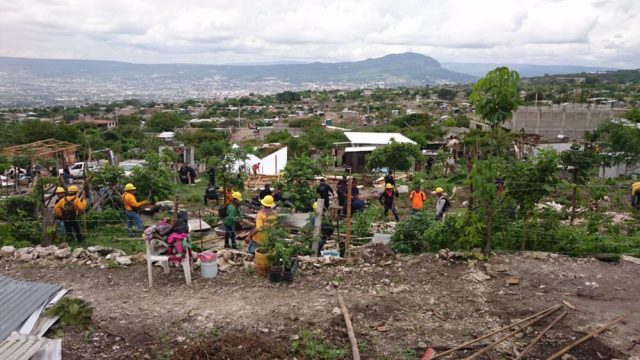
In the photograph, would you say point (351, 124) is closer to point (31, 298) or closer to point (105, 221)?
point (105, 221)

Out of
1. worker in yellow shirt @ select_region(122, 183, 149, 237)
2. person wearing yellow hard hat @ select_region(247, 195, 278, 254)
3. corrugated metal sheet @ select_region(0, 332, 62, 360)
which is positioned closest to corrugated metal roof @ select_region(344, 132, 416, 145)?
worker in yellow shirt @ select_region(122, 183, 149, 237)

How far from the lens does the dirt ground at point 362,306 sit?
18.6ft

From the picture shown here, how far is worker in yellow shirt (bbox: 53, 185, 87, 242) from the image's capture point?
10.4m

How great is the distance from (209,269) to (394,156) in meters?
15.2

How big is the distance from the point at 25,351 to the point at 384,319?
4050 millimetres

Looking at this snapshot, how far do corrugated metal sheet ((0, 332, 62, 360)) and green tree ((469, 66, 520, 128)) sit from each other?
6409 millimetres

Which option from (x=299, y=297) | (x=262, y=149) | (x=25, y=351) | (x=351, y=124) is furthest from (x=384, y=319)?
(x=351, y=124)

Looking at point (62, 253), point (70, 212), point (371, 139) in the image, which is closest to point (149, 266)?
point (62, 253)

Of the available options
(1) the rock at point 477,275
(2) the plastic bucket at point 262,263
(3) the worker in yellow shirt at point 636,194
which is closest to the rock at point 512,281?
(1) the rock at point 477,275

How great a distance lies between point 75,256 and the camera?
8453 millimetres

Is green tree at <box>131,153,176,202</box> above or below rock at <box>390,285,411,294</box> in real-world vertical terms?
above

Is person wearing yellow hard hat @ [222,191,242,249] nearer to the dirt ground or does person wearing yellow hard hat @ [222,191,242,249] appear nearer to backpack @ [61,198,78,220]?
the dirt ground

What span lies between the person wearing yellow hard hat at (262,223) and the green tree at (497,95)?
3.68 m

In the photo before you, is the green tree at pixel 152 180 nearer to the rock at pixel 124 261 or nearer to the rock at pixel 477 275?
the rock at pixel 124 261
